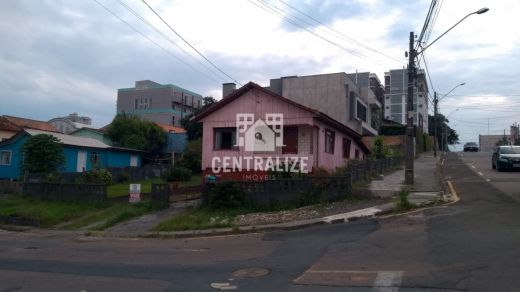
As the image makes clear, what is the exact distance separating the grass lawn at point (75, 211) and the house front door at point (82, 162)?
1679 centimetres

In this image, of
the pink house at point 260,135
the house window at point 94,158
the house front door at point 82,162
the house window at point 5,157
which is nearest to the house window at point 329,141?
the pink house at point 260,135

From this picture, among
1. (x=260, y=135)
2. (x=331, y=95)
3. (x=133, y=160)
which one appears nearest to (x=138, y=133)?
(x=133, y=160)

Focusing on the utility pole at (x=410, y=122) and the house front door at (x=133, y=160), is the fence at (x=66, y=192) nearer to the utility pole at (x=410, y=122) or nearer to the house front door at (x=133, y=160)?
the utility pole at (x=410, y=122)

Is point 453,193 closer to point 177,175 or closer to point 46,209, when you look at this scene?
point 46,209

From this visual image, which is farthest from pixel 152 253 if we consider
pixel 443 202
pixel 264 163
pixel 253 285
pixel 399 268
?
pixel 264 163

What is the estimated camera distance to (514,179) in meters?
24.0

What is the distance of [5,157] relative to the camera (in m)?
39.2

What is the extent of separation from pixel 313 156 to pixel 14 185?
628 inches

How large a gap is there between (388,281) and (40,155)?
30540mm

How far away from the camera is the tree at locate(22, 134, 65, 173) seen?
3309 cm

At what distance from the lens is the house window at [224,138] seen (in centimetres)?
2545

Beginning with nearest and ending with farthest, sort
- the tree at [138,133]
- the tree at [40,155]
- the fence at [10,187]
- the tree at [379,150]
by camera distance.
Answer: the fence at [10,187]
the tree at [40,155]
the tree at [379,150]
the tree at [138,133]

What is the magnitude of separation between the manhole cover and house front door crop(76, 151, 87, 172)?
3428 cm

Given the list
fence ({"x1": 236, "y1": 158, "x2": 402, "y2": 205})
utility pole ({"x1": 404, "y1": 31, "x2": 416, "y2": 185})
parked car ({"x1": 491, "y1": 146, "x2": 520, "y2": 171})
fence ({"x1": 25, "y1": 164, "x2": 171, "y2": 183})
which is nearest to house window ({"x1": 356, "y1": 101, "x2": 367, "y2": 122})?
parked car ({"x1": 491, "y1": 146, "x2": 520, "y2": 171})
